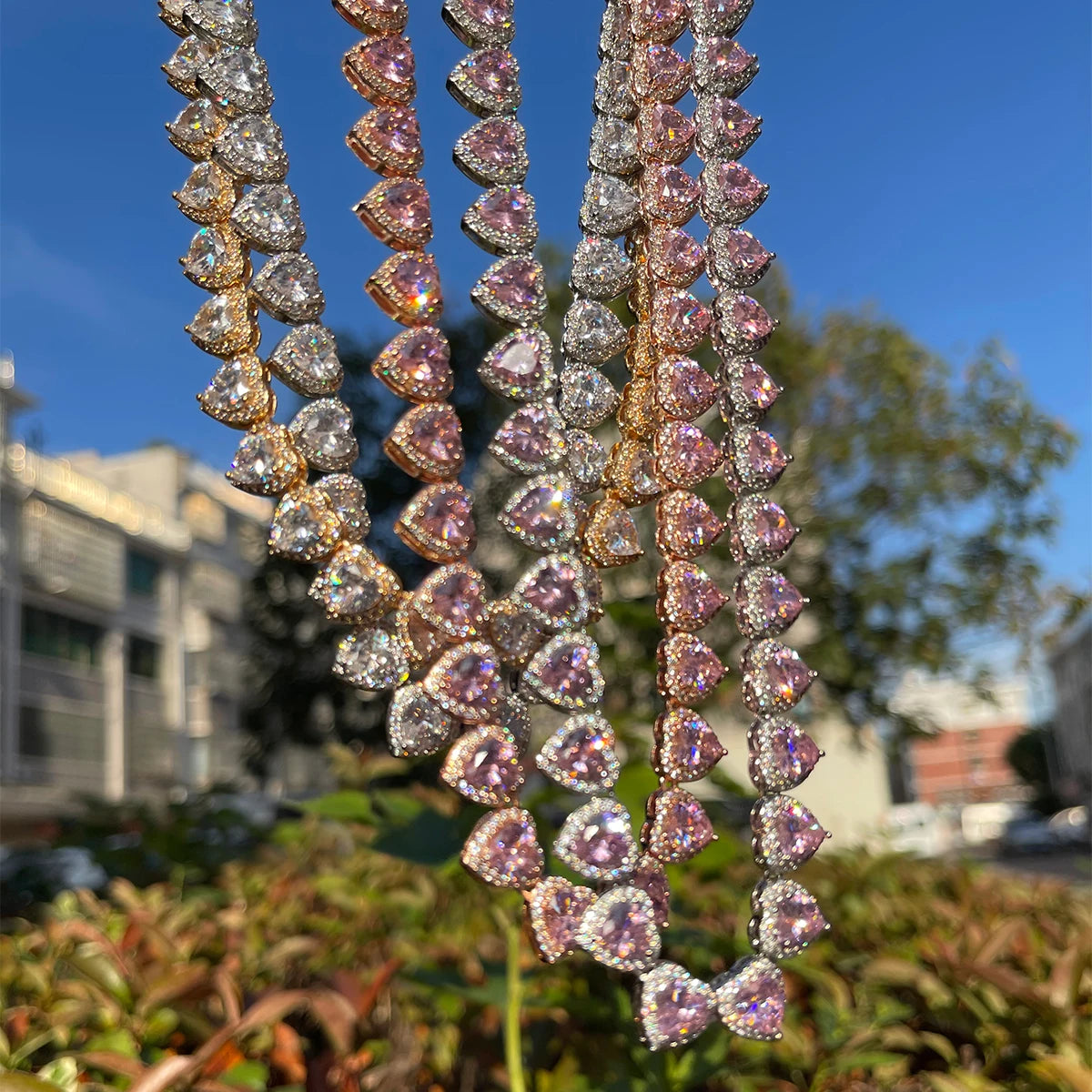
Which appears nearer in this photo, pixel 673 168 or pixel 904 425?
pixel 673 168

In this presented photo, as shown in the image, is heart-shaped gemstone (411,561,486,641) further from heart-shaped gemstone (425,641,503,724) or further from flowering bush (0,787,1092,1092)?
flowering bush (0,787,1092,1092)

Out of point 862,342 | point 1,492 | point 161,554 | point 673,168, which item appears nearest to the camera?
point 673,168

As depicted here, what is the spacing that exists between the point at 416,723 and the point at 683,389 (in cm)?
34

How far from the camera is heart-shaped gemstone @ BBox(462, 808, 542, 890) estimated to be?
68cm

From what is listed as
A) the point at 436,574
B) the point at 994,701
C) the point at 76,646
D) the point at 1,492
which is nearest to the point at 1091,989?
the point at 436,574

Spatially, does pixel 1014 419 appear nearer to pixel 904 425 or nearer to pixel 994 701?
pixel 904 425

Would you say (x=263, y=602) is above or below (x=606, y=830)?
above

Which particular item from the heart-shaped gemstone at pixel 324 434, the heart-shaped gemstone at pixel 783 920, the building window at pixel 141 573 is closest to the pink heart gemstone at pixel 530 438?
the heart-shaped gemstone at pixel 324 434

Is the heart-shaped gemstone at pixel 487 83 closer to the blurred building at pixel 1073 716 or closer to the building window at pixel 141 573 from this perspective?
the building window at pixel 141 573

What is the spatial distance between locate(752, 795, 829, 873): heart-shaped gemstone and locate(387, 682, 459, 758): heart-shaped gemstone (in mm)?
249

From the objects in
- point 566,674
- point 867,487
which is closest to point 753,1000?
point 566,674

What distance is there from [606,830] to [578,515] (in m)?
0.23

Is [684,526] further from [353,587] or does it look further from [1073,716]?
[1073,716]

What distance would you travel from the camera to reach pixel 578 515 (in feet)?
2.47
